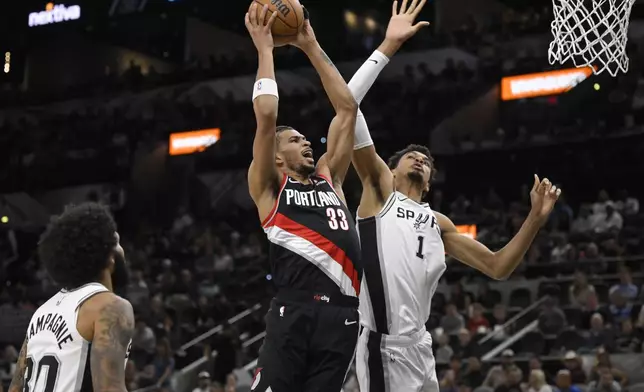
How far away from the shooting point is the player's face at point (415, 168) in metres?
6.06

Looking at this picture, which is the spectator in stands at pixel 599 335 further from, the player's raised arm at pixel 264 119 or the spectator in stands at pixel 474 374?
the player's raised arm at pixel 264 119

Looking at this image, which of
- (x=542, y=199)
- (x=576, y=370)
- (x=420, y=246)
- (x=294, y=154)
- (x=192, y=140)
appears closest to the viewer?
(x=294, y=154)

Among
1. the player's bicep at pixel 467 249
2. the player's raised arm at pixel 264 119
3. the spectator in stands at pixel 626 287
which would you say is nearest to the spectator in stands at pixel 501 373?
the spectator in stands at pixel 626 287

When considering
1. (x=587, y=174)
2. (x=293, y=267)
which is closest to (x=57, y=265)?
(x=293, y=267)

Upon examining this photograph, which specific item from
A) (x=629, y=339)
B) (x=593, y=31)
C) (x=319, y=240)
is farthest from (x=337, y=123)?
(x=629, y=339)

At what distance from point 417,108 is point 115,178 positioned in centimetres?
845

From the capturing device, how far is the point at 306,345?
15.7 ft

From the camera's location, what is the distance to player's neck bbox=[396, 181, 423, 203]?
607cm

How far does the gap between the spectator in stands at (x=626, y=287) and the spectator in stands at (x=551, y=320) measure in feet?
2.87

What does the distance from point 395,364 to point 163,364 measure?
10.4 meters

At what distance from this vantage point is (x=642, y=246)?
51.2ft

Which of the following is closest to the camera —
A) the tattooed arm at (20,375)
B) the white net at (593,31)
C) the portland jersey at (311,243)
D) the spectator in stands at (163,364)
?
the tattooed arm at (20,375)

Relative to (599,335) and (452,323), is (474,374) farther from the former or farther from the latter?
(599,335)

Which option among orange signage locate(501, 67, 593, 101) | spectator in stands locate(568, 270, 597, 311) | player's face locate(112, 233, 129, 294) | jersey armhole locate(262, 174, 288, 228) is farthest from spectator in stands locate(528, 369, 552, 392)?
orange signage locate(501, 67, 593, 101)
